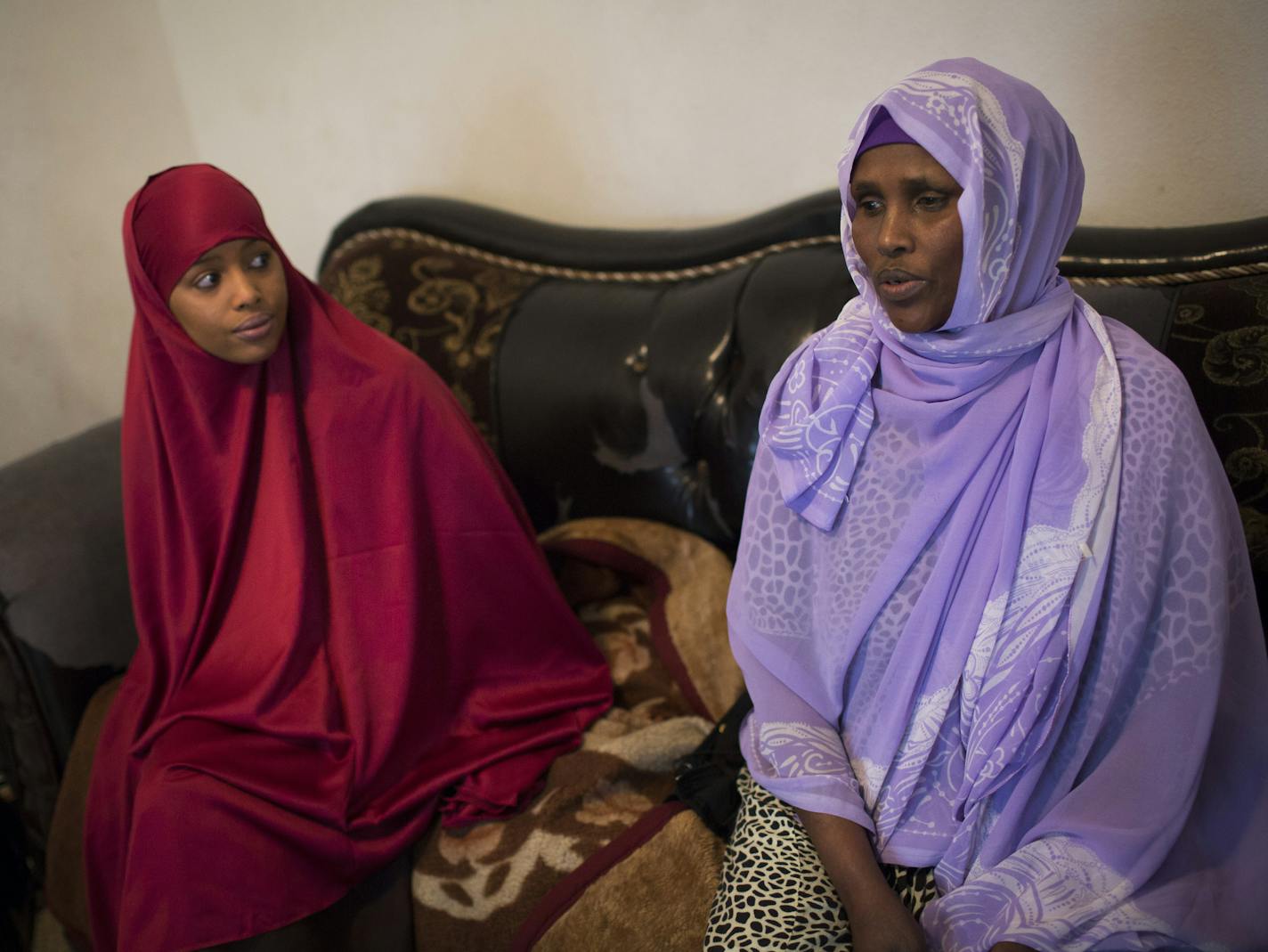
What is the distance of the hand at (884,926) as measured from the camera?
1.00 metres

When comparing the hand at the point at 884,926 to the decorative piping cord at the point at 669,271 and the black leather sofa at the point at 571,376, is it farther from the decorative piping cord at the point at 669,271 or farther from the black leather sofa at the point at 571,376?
the decorative piping cord at the point at 669,271

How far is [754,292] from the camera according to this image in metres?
1.71

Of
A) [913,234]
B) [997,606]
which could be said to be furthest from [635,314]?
[997,606]

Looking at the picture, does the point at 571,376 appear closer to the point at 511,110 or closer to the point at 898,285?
the point at 511,110

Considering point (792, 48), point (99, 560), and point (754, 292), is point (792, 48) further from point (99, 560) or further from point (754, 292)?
point (99, 560)

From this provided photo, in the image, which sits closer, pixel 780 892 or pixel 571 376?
pixel 780 892

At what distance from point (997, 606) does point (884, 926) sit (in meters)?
0.34

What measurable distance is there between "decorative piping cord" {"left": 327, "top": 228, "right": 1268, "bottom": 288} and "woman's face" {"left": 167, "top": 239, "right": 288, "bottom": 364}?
627 millimetres

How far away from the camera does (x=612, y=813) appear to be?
1.43 metres

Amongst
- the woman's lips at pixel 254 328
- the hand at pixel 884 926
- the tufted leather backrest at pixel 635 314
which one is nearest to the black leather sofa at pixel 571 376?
the tufted leather backrest at pixel 635 314

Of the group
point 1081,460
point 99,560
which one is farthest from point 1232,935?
point 99,560

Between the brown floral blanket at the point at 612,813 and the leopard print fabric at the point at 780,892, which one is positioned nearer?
the leopard print fabric at the point at 780,892

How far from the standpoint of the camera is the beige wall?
1563mm

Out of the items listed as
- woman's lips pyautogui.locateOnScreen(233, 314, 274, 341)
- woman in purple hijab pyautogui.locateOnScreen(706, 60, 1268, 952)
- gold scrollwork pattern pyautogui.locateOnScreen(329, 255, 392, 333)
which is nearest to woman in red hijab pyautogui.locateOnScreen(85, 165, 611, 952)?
woman's lips pyautogui.locateOnScreen(233, 314, 274, 341)
